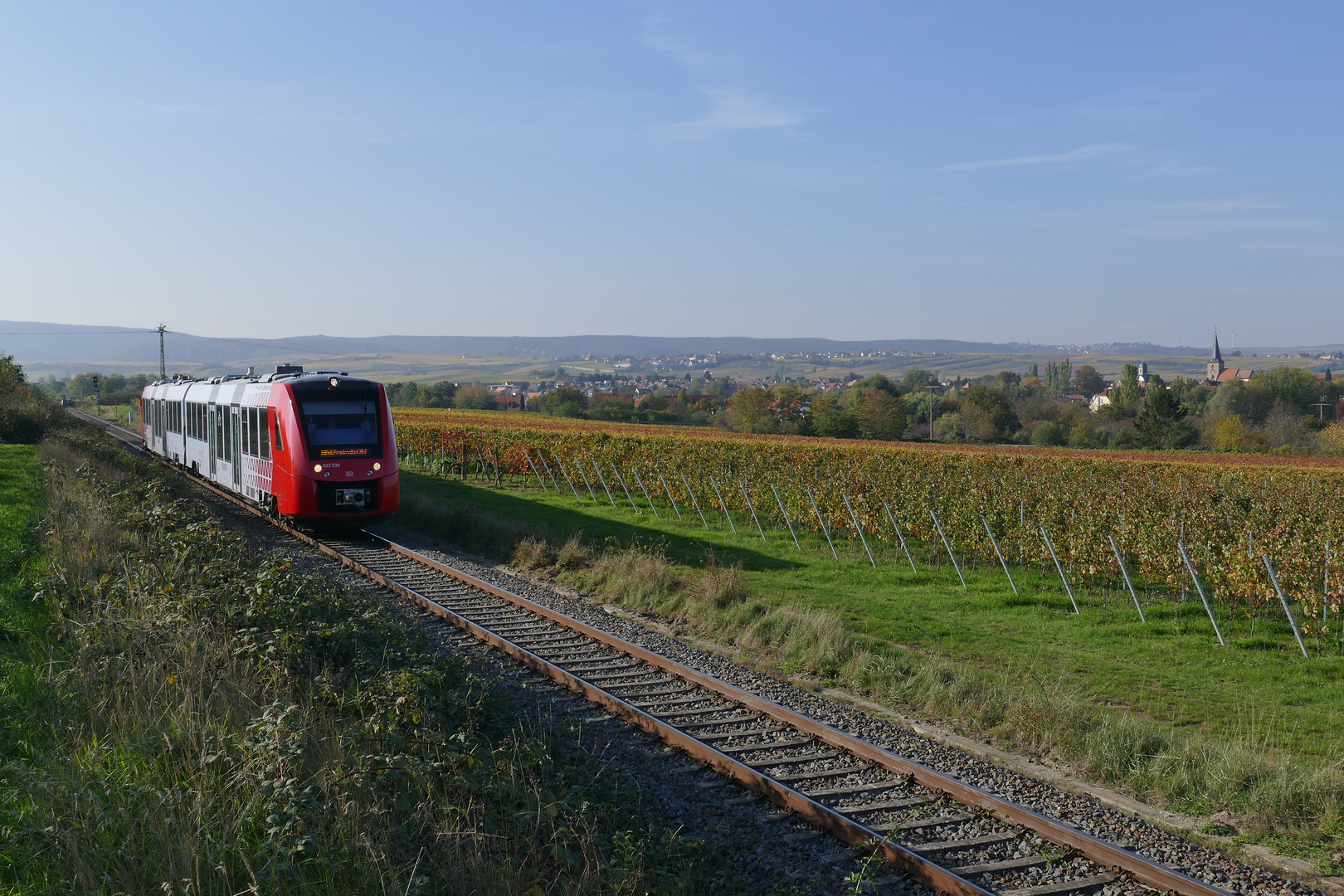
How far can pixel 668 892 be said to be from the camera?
449 cm

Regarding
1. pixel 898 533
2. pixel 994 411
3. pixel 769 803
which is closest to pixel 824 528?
pixel 898 533

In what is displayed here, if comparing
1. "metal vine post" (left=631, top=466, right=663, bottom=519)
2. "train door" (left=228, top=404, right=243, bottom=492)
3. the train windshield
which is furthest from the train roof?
"metal vine post" (left=631, top=466, right=663, bottom=519)

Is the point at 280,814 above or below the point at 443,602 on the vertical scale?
above

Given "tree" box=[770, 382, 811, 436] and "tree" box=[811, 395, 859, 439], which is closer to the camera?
"tree" box=[811, 395, 859, 439]

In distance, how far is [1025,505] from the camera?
19344 millimetres

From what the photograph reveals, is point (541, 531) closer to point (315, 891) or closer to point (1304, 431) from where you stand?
point (315, 891)

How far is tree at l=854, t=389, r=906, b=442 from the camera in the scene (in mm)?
72625

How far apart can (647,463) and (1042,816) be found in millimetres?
22216

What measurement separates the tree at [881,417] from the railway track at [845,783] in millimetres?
63717

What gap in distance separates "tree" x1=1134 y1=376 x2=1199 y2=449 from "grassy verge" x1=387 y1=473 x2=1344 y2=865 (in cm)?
5587

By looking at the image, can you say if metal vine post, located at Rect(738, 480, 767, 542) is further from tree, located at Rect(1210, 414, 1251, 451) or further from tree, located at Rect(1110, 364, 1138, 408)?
tree, located at Rect(1110, 364, 1138, 408)

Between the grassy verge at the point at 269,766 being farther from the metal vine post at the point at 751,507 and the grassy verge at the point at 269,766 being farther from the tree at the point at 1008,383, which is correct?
the tree at the point at 1008,383

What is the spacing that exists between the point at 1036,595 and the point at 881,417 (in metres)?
58.7

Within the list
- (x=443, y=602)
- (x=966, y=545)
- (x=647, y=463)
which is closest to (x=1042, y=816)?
(x=443, y=602)
